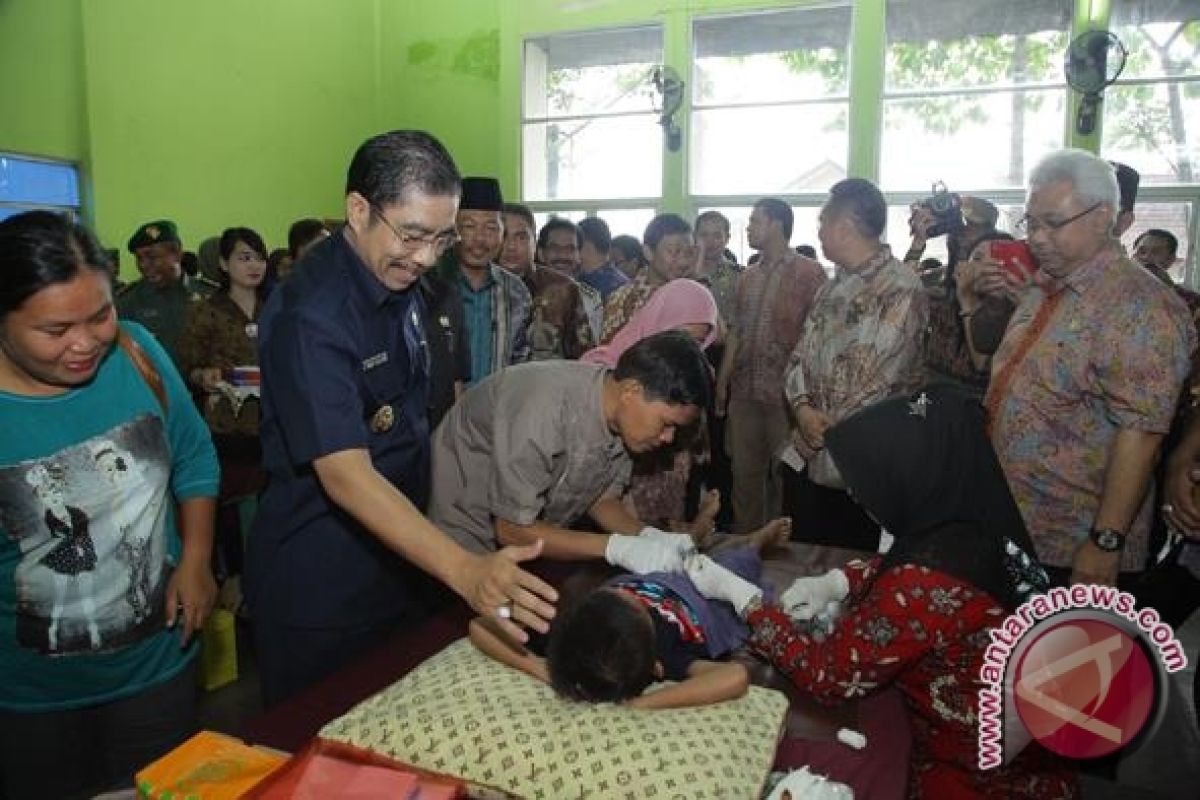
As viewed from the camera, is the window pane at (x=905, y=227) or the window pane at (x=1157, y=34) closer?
the window pane at (x=1157, y=34)

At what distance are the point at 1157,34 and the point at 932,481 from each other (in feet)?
23.3

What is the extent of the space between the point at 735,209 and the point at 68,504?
23.8 feet

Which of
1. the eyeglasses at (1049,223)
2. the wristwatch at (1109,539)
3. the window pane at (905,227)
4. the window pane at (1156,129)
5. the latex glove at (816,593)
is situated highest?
the window pane at (1156,129)

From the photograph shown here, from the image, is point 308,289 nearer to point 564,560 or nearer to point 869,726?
point 564,560

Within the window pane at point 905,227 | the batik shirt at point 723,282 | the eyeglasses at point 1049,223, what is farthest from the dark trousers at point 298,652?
the window pane at point 905,227

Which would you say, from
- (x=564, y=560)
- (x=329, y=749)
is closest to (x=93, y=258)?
(x=329, y=749)

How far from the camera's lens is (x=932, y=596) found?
54.2 inches

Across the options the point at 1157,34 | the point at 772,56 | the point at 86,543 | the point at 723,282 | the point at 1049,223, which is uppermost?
the point at 772,56

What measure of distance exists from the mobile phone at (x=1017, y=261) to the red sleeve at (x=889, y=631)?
127cm

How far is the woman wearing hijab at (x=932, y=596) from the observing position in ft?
4.52

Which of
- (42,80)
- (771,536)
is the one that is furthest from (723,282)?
(42,80)

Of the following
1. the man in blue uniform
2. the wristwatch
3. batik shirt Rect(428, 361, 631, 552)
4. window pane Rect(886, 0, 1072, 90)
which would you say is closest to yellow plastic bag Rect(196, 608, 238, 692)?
the man in blue uniform

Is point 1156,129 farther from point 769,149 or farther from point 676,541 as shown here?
point 676,541

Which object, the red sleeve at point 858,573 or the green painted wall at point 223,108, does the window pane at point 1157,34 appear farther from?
the green painted wall at point 223,108
